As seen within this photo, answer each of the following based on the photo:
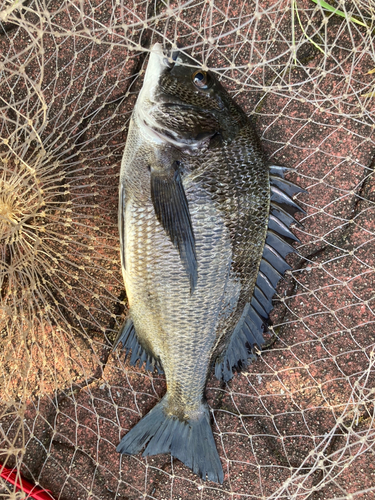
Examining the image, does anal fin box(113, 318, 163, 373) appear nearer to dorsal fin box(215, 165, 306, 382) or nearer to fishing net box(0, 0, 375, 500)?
fishing net box(0, 0, 375, 500)

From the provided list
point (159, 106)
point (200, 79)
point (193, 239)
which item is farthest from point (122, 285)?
point (200, 79)

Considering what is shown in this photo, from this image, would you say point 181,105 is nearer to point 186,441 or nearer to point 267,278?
point 267,278

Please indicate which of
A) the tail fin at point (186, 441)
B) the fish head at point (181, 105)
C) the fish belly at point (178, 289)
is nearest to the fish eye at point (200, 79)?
the fish head at point (181, 105)

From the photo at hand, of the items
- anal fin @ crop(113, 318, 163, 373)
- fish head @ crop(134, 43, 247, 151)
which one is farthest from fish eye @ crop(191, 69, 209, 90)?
anal fin @ crop(113, 318, 163, 373)

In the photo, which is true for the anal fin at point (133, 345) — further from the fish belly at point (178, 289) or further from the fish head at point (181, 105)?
the fish head at point (181, 105)

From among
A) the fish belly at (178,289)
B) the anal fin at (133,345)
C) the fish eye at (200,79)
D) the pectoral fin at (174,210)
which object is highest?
the fish eye at (200,79)

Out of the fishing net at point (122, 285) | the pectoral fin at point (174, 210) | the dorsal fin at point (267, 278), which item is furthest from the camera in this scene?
the fishing net at point (122, 285)

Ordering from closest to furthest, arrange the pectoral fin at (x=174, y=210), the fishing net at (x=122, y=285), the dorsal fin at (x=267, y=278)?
the pectoral fin at (x=174, y=210), the dorsal fin at (x=267, y=278), the fishing net at (x=122, y=285)
